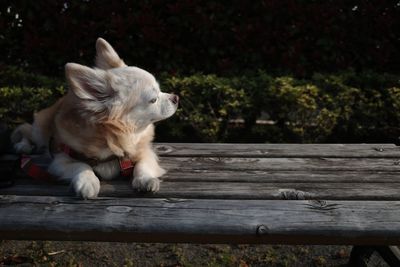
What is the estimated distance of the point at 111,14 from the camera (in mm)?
4520

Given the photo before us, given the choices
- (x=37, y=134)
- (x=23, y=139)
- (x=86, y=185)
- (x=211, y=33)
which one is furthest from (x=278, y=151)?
(x=211, y=33)

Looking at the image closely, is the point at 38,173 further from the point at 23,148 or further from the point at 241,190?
the point at 241,190

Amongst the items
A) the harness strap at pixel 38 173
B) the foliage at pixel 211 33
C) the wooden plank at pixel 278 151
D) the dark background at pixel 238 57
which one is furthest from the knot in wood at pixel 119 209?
the foliage at pixel 211 33

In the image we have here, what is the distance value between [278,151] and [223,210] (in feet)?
3.48

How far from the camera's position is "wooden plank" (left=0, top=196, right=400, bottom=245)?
1747 mm

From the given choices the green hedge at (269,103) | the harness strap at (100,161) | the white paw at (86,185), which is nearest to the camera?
the white paw at (86,185)

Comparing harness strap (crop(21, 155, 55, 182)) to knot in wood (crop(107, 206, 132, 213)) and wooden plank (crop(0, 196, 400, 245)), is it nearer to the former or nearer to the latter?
wooden plank (crop(0, 196, 400, 245))

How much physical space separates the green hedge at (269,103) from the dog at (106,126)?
1754 millimetres

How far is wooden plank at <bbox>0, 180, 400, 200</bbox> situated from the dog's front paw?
0.08 ft

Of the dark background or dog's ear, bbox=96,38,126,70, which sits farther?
the dark background

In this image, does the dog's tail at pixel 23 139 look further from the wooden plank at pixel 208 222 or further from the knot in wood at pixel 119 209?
the knot in wood at pixel 119 209

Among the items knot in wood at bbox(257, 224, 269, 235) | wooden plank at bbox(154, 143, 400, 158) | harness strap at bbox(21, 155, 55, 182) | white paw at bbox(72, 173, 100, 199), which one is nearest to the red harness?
harness strap at bbox(21, 155, 55, 182)

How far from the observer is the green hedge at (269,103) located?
4.09 m

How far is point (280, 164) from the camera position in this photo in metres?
2.51
